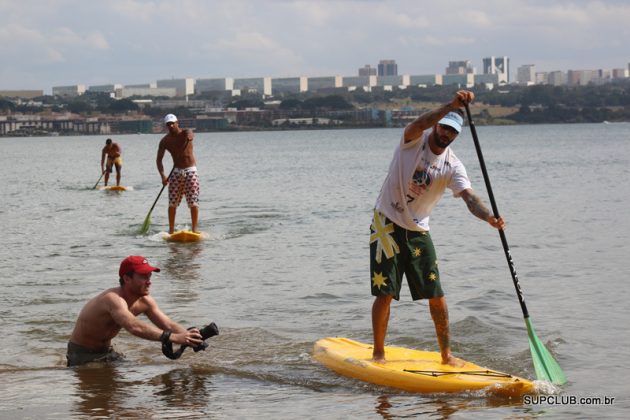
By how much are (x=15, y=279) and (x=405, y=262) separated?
27.1 feet

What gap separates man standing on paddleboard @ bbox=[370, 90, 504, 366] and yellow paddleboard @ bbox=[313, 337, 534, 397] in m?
0.44

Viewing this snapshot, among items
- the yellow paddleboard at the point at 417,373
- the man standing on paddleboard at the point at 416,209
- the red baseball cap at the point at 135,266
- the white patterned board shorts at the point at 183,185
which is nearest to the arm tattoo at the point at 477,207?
the man standing on paddleboard at the point at 416,209

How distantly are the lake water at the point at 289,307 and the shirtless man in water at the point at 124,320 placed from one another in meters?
0.23

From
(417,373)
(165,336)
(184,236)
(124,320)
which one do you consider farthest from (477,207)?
(184,236)

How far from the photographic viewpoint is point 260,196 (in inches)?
1373

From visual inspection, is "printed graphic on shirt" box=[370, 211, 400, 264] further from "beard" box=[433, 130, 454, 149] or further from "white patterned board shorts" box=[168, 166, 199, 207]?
"white patterned board shorts" box=[168, 166, 199, 207]

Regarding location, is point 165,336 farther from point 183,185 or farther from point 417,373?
point 183,185

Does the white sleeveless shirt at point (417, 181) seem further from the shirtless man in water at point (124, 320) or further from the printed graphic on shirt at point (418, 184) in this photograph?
the shirtless man in water at point (124, 320)

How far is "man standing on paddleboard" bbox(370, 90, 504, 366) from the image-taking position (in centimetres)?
848

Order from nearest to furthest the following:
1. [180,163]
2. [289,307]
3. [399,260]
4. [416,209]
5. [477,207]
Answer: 1. [477,207]
2. [416,209]
3. [399,260]
4. [289,307]
5. [180,163]

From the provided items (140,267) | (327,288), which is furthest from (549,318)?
(140,267)

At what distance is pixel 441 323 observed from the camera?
8.95 m

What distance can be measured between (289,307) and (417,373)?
436cm

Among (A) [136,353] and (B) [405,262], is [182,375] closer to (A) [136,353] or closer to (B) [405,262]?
(A) [136,353]
